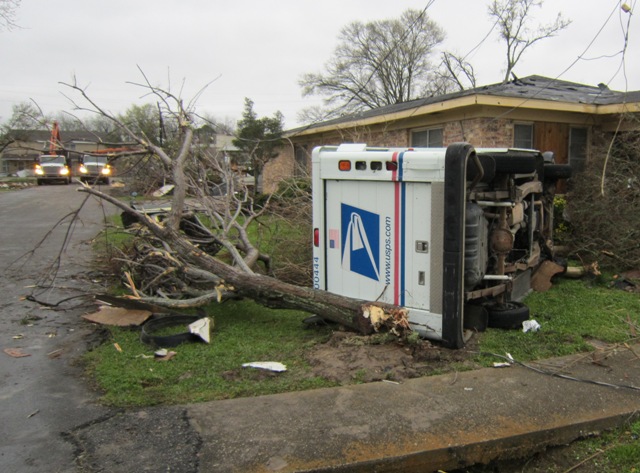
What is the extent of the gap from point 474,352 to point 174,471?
2.88m

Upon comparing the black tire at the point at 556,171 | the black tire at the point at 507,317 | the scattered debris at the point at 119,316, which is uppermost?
the black tire at the point at 556,171

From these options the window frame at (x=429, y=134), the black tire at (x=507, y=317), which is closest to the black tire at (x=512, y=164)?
the black tire at (x=507, y=317)

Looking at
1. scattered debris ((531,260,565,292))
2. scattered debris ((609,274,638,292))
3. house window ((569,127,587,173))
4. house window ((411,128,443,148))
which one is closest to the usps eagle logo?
scattered debris ((531,260,565,292))

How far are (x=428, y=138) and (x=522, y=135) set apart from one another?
212 centimetres

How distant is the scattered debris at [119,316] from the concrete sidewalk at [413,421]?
245 cm

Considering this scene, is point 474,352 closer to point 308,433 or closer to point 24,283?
point 308,433


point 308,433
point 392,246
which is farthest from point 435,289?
point 308,433

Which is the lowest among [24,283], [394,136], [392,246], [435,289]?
[24,283]

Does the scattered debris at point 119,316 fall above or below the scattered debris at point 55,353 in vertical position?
above

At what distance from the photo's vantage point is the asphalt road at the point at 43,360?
10.8ft

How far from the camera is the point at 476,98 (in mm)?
10031

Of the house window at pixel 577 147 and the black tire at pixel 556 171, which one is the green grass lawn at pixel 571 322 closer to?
the black tire at pixel 556 171

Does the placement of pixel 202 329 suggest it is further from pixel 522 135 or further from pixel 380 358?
pixel 522 135

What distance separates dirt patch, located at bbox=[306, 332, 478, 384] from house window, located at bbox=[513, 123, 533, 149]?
23.9 ft
